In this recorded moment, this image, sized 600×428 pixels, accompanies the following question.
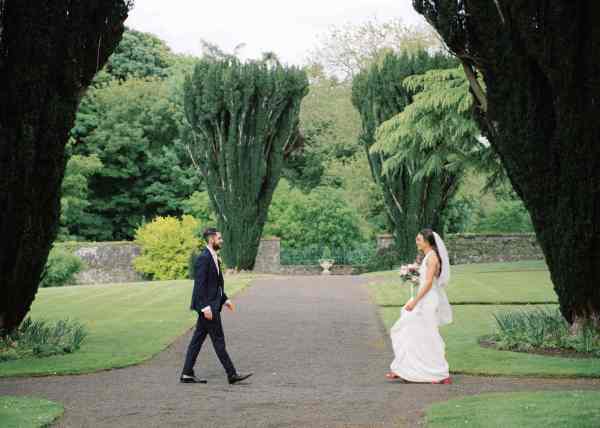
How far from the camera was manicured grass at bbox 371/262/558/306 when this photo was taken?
19203 millimetres

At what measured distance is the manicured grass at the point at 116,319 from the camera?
11148 mm

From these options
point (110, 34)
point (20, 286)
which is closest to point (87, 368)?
point (20, 286)

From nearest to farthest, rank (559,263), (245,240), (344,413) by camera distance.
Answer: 1. (344,413)
2. (559,263)
3. (245,240)

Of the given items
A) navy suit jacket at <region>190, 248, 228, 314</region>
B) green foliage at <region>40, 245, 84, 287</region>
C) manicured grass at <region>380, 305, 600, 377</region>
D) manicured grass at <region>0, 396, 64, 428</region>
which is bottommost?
green foliage at <region>40, 245, 84, 287</region>

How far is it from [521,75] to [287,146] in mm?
21494

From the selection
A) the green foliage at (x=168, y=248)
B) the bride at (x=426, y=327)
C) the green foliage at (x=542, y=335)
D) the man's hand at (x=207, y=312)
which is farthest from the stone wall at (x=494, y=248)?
the man's hand at (x=207, y=312)

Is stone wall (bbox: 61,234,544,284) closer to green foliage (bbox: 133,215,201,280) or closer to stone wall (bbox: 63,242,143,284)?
stone wall (bbox: 63,242,143,284)

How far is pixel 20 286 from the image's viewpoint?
1212 centimetres

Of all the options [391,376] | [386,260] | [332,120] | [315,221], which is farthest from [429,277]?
[332,120]

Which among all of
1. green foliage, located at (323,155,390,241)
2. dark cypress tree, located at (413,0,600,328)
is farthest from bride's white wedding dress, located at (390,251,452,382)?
green foliage, located at (323,155,390,241)

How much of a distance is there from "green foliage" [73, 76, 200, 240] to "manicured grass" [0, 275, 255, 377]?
17297 millimetres

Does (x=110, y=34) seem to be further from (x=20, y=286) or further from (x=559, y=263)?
(x=559, y=263)

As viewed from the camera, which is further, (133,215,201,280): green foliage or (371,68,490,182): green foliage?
(133,215,201,280): green foliage

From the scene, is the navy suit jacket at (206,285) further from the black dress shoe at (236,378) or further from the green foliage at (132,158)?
the green foliage at (132,158)
